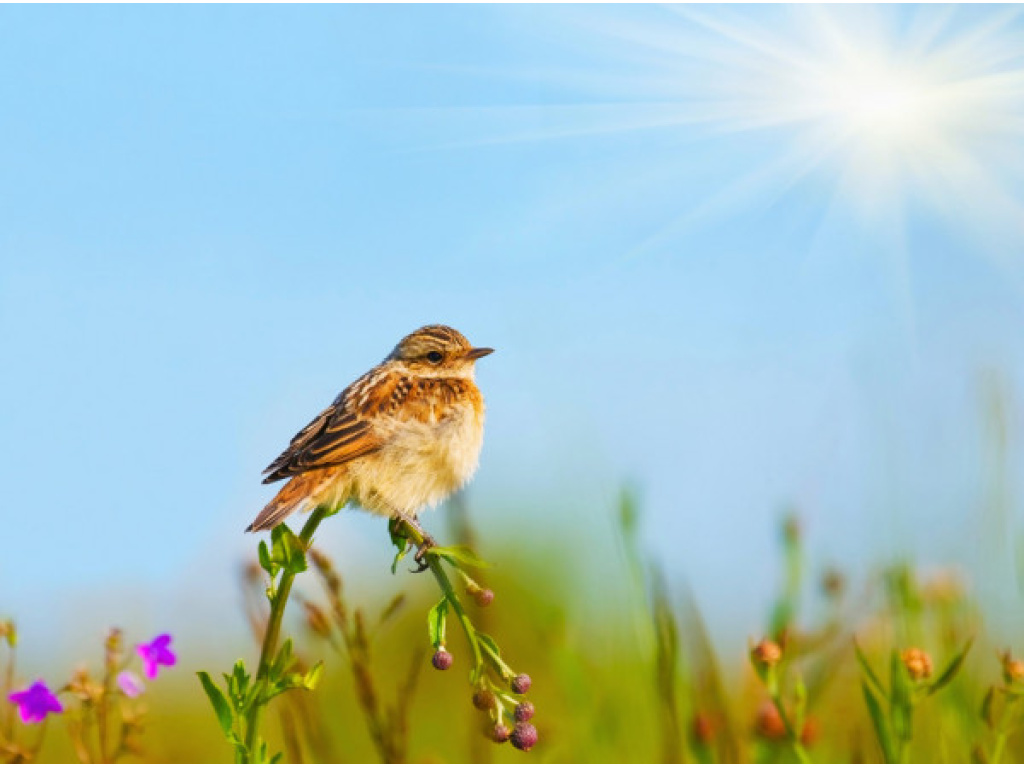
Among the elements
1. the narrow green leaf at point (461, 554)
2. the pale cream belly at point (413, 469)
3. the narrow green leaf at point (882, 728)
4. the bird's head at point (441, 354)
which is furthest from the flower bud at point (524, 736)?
the bird's head at point (441, 354)

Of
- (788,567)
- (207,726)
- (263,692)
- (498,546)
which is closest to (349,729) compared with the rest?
(207,726)

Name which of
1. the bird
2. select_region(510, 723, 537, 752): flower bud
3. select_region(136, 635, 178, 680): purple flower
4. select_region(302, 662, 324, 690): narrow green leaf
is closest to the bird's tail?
the bird

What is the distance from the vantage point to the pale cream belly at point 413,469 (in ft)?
14.1

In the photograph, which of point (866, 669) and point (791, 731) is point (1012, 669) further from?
point (791, 731)

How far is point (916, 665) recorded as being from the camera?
348cm

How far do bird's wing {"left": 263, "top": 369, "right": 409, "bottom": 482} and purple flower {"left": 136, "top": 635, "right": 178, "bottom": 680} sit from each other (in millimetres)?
692

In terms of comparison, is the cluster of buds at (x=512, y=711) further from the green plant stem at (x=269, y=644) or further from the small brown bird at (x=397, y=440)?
the small brown bird at (x=397, y=440)

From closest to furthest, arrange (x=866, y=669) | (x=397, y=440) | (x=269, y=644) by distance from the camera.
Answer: (x=269, y=644) → (x=866, y=669) → (x=397, y=440)

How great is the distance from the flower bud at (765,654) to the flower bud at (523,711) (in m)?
1.22

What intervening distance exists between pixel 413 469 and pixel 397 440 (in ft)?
0.54

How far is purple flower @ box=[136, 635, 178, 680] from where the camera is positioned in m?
3.51

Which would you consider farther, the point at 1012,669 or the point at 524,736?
the point at 1012,669

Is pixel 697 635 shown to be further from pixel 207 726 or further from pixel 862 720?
pixel 207 726

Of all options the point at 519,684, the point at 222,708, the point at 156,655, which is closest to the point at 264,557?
the point at 222,708
